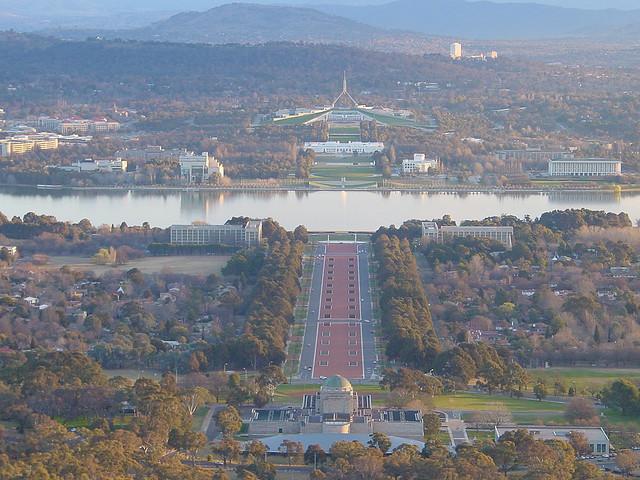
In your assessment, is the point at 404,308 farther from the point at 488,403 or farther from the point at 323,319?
the point at 488,403

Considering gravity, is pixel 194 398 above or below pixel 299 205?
below

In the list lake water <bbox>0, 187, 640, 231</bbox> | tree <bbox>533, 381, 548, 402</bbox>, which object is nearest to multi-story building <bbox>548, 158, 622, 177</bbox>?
lake water <bbox>0, 187, 640, 231</bbox>

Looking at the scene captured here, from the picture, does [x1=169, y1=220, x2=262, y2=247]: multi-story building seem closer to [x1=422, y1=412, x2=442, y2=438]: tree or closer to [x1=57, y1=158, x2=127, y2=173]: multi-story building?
[x1=57, y1=158, x2=127, y2=173]: multi-story building

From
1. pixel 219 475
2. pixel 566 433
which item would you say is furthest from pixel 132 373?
pixel 566 433

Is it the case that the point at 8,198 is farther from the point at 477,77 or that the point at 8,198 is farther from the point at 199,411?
the point at 477,77

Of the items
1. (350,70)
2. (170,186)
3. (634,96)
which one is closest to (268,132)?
(170,186)

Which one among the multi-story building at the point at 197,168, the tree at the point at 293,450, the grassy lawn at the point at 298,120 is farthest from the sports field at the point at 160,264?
the grassy lawn at the point at 298,120

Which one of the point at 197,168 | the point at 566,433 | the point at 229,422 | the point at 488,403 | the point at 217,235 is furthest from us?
the point at 197,168
